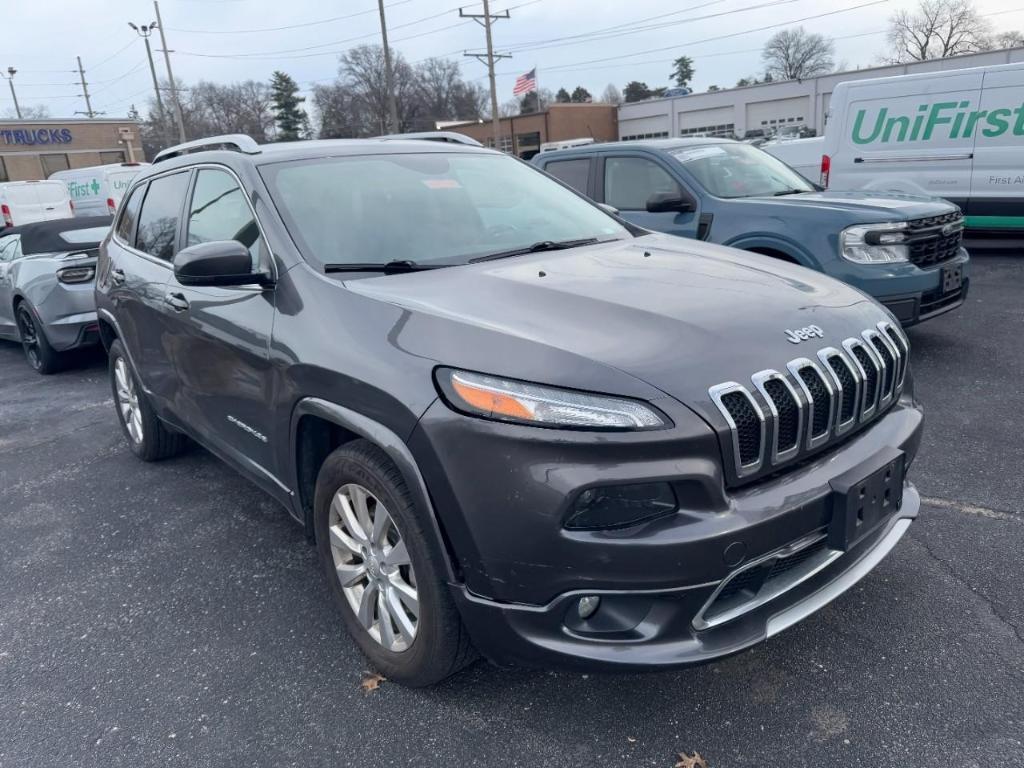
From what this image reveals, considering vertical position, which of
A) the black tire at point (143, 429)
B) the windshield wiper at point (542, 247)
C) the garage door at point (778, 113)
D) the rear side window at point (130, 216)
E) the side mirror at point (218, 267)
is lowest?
A: the black tire at point (143, 429)

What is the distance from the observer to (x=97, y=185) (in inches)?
898

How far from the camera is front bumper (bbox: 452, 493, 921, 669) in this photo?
1.96 metres

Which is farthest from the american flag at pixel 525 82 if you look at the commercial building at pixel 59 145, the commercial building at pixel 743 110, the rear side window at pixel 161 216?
the rear side window at pixel 161 216

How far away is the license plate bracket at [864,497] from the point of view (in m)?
2.11

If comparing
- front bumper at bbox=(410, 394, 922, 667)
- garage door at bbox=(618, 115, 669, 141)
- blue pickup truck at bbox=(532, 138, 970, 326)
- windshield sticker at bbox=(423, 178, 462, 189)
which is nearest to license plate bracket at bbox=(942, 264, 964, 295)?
blue pickup truck at bbox=(532, 138, 970, 326)

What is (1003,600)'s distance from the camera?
274cm

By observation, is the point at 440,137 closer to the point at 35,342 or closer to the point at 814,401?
the point at 814,401

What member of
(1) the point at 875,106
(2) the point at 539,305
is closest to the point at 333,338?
(2) the point at 539,305

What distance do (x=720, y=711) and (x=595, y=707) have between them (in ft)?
1.24

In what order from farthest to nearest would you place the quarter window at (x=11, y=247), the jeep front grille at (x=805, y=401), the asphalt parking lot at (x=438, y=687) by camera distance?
the quarter window at (x=11, y=247)
the asphalt parking lot at (x=438, y=687)
the jeep front grille at (x=805, y=401)

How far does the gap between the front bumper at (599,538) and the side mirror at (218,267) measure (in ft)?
3.51

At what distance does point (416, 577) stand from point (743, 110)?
52842mm

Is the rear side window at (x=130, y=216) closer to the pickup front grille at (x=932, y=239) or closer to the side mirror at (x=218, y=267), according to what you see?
the side mirror at (x=218, y=267)

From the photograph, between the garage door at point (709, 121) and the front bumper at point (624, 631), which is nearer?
the front bumper at point (624, 631)
